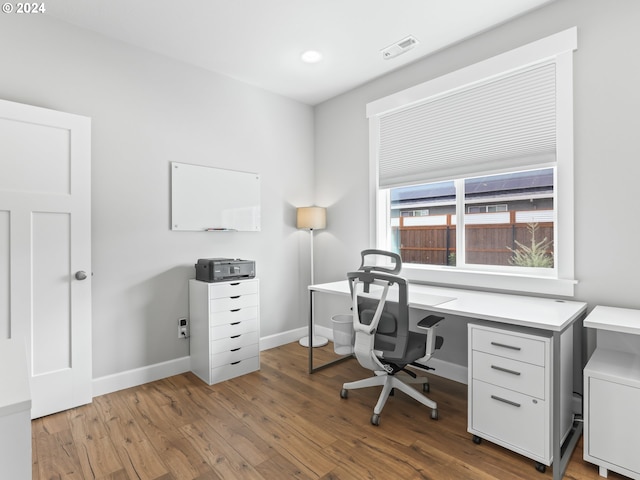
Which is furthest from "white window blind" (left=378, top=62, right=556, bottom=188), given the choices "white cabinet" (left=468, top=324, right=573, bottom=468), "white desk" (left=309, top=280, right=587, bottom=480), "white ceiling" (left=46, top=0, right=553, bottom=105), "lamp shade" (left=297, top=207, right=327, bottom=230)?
"white cabinet" (left=468, top=324, right=573, bottom=468)

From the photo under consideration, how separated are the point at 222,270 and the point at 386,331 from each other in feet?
4.85

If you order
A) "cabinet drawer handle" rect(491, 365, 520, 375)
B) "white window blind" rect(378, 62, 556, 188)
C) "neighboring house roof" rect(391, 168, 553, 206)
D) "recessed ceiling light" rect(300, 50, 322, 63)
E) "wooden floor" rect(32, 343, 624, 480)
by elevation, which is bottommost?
"wooden floor" rect(32, 343, 624, 480)

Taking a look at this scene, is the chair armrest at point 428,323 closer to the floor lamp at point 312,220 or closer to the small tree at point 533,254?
the small tree at point 533,254

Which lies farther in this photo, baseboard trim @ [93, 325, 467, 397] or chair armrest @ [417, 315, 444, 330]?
baseboard trim @ [93, 325, 467, 397]

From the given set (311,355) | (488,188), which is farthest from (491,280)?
(311,355)

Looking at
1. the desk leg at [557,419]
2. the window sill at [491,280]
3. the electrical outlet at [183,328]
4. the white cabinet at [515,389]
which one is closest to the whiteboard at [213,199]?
the electrical outlet at [183,328]

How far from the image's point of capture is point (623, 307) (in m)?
2.09

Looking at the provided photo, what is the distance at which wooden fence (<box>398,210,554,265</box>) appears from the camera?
8.55 ft

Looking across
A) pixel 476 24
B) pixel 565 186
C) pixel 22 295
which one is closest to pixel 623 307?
pixel 565 186

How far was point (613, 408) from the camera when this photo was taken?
5.57 feet

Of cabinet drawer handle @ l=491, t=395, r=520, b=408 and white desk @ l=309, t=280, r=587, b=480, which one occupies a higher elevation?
white desk @ l=309, t=280, r=587, b=480

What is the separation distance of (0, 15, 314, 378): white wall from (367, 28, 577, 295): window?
4.54 ft

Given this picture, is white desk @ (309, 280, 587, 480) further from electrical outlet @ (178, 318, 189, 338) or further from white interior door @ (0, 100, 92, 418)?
white interior door @ (0, 100, 92, 418)

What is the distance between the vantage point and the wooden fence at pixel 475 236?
2.61 metres
